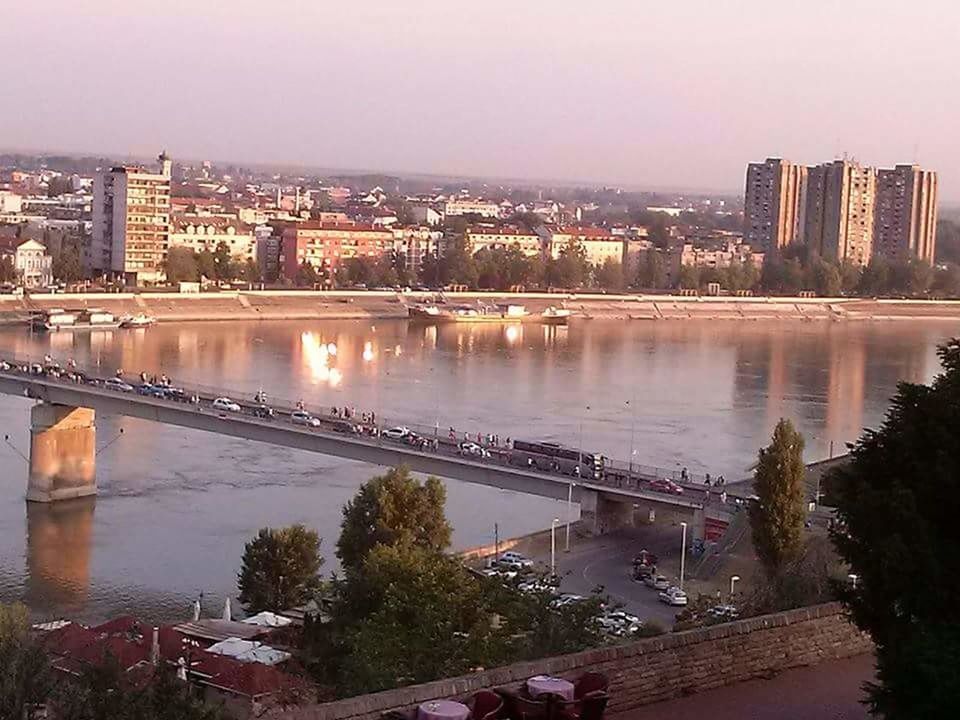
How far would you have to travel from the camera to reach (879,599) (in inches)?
84.2

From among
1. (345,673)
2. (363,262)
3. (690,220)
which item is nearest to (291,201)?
(690,220)

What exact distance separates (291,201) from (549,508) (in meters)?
35.0

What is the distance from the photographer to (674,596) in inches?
257

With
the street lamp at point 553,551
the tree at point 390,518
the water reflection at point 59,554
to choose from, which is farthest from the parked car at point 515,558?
the water reflection at point 59,554

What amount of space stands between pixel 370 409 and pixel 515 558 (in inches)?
197

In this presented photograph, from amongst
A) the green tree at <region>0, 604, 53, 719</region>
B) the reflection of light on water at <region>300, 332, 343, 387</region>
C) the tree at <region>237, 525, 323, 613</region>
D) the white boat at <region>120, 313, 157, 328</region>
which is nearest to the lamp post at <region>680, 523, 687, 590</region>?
the tree at <region>237, 525, 323, 613</region>

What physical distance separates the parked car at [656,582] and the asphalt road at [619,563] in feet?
0.10

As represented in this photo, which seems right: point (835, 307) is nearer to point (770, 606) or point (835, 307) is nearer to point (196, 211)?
point (196, 211)

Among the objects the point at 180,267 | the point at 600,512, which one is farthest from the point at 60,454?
the point at 180,267

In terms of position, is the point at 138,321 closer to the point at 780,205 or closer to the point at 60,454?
the point at 60,454

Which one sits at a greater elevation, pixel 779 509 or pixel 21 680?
pixel 21 680

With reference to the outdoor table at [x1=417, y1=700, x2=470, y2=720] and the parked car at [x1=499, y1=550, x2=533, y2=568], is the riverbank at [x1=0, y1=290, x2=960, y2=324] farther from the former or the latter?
the outdoor table at [x1=417, y1=700, x2=470, y2=720]

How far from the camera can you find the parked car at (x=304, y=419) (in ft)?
29.1

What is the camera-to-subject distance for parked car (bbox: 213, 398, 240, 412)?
9141mm
